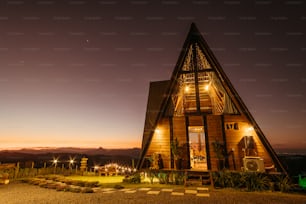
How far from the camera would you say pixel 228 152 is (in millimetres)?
8703

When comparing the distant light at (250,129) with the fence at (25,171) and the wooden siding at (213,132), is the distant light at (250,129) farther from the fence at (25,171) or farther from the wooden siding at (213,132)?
the fence at (25,171)

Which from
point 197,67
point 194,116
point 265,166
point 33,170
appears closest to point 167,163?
point 194,116

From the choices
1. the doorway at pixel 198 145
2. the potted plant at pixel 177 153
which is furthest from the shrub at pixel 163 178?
the doorway at pixel 198 145

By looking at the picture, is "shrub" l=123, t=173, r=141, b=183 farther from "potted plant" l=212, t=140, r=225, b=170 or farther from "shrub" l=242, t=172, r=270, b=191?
"shrub" l=242, t=172, r=270, b=191

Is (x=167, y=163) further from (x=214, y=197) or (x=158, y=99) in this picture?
(x=158, y=99)

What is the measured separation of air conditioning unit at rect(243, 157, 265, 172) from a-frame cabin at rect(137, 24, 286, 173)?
4 cm

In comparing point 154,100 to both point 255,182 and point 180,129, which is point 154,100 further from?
point 255,182

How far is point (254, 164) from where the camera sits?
753 centimetres

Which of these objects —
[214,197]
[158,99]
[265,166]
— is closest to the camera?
[214,197]

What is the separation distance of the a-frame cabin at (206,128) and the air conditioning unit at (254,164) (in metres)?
0.04

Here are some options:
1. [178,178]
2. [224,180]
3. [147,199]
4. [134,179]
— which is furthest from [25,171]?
[224,180]

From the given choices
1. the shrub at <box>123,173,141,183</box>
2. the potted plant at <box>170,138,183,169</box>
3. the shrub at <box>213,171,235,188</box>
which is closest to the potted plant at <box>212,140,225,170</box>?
the shrub at <box>213,171,235,188</box>

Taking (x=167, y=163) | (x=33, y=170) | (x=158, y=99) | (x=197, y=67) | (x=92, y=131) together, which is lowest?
(x=33, y=170)

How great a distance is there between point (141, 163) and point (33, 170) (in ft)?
27.1
